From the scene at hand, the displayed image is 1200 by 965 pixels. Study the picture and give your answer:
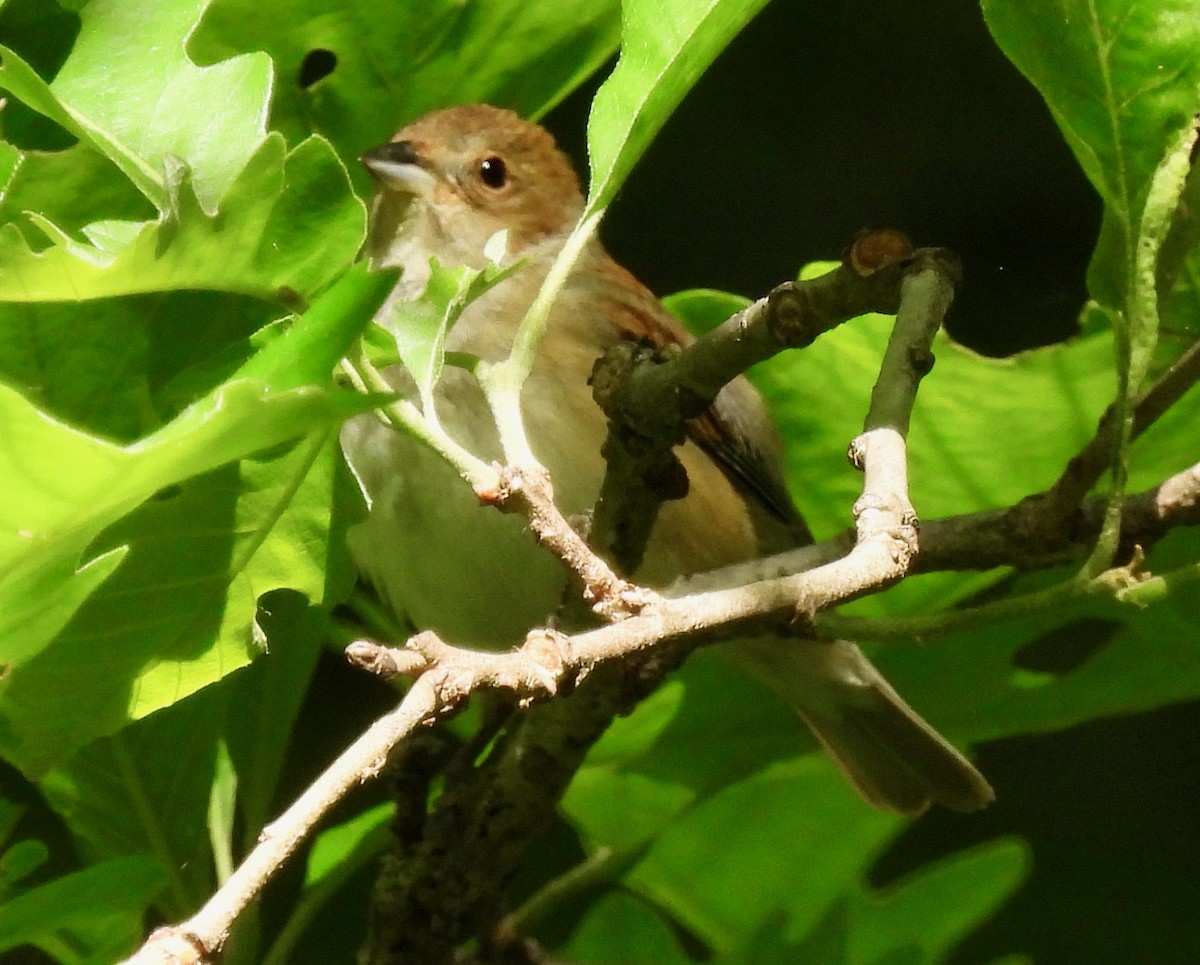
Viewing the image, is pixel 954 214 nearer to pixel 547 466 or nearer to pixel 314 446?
pixel 547 466

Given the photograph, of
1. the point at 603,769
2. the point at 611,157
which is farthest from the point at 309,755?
the point at 611,157

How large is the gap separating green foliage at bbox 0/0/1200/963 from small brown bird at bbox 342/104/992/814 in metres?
0.08

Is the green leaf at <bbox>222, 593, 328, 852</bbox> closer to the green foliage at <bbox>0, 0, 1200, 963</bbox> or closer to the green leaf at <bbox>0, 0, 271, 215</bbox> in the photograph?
the green foliage at <bbox>0, 0, 1200, 963</bbox>

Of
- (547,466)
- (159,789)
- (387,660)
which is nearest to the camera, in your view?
(387,660)

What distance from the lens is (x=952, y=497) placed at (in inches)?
53.9

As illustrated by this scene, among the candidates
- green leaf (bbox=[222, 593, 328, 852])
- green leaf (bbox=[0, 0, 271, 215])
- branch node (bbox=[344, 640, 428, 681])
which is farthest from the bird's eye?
branch node (bbox=[344, 640, 428, 681])

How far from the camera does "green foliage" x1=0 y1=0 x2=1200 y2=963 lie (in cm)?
68

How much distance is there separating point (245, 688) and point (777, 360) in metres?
0.57

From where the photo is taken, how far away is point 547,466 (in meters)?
1.46

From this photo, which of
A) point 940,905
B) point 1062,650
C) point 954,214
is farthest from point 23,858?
point 1062,650

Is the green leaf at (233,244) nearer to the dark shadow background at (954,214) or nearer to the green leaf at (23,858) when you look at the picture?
the green leaf at (23,858)

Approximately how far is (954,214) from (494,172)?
55 centimetres

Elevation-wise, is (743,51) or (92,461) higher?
(92,461)

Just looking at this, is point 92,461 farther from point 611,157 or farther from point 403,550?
point 403,550
